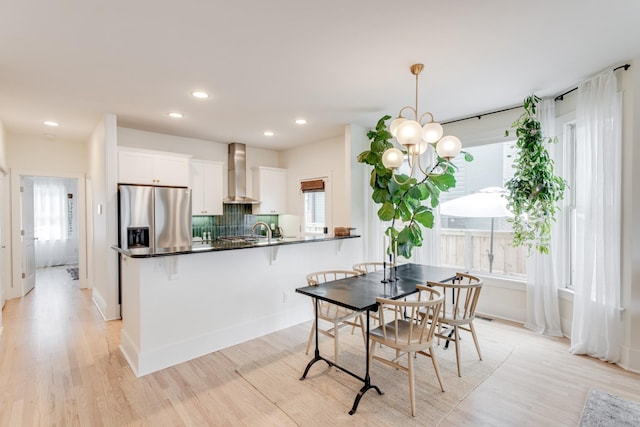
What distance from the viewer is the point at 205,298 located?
3.21m

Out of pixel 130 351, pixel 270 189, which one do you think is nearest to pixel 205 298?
pixel 130 351

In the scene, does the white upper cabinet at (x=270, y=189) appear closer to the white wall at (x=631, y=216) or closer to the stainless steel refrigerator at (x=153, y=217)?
the stainless steel refrigerator at (x=153, y=217)

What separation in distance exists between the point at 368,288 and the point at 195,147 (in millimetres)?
4393

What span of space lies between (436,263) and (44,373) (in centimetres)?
469

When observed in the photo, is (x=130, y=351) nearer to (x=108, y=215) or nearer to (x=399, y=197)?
(x=108, y=215)

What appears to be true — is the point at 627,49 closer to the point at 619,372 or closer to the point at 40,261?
the point at 619,372

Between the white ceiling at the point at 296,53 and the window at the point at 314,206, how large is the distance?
1.84 m

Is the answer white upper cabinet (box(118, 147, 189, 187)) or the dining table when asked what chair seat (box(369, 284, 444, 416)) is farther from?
white upper cabinet (box(118, 147, 189, 187))

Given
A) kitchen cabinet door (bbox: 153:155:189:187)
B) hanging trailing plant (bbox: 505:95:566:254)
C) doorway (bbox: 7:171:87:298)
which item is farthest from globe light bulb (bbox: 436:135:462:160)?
doorway (bbox: 7:171:87:298)

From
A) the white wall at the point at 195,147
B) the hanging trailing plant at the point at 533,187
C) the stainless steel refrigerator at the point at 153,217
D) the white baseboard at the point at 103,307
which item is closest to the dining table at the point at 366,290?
the hanging trailing plant at the point at 533,187

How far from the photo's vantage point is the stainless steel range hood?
5984 millimetres

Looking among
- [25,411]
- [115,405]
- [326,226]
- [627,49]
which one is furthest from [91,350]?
[627,49]

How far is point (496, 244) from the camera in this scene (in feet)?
14.2

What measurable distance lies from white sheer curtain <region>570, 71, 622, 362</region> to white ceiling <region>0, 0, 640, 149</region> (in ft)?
1.30
